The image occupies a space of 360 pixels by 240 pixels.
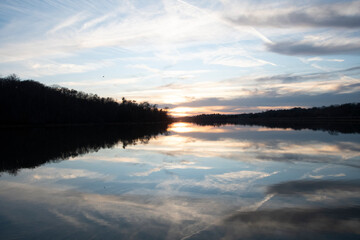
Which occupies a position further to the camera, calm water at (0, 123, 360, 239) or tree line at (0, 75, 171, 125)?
tree line at (0, 75, 171, 125)

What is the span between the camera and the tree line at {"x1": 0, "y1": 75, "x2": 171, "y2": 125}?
205 ft

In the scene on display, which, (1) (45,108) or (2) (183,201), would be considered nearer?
(2) (183,201)

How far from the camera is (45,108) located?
73.0 metres

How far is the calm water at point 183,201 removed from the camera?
5.24 m

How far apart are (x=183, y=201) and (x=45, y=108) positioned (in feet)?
246

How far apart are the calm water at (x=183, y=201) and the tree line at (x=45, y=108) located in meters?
58.5

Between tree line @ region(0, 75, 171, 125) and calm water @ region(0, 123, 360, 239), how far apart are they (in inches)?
2303

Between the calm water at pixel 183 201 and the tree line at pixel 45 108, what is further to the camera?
the tree line at pixel 45 108

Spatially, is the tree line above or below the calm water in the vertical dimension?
above

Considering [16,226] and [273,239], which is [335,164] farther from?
[16,226]

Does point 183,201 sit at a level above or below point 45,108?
below

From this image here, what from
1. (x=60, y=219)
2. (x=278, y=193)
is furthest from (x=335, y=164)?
(x=60, y=219)

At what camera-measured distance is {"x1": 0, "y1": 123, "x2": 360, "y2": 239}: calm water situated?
5.24m

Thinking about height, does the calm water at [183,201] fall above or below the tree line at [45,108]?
below
